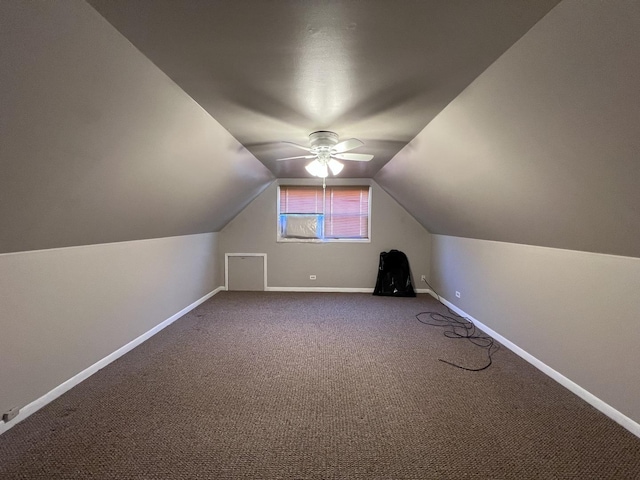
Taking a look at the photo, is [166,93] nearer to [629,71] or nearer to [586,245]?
[629,71]

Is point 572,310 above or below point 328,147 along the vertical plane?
below

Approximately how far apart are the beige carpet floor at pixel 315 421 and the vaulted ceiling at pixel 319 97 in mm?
1189

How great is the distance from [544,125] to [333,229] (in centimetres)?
410

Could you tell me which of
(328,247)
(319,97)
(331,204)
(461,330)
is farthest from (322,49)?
(328,247)

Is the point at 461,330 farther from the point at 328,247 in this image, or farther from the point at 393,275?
the point at 328,247

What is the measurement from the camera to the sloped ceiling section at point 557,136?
1067mm

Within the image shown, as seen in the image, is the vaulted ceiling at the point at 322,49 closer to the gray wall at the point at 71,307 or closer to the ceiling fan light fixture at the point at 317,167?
the ceiling fan light fixture at the point at 317,167

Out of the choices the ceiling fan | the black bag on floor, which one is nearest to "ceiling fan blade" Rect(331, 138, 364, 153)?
the ceiling fan

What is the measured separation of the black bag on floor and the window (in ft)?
1.83

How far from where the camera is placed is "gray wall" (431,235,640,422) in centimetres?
191

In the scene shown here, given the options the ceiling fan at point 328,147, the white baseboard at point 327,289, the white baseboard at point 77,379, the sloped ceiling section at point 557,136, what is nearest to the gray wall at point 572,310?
the sloped ceiling section at point 557,136

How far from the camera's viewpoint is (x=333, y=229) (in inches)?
217

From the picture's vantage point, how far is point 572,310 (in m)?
2.33

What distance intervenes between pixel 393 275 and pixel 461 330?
1.78 metres
